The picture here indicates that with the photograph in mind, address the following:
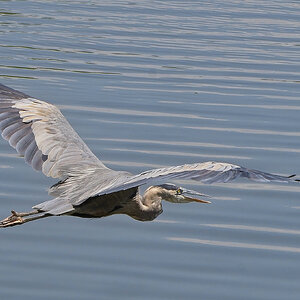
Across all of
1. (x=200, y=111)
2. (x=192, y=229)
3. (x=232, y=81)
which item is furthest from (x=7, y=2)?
(x=192, y=229)

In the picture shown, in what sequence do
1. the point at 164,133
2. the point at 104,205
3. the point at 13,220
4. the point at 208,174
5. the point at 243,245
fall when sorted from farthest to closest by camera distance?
the point at 164,133 < the point at 243,245 < the point at 104,205 < the point at 13,220 < the point at 208,174

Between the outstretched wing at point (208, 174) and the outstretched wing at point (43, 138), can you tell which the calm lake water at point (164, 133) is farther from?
the outstretched wing at point (208, 174)

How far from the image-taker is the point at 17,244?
734 centimetres

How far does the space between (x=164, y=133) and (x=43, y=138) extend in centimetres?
308

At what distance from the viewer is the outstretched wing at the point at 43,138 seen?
6.91 meters

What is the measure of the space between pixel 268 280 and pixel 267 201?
1.54 metres

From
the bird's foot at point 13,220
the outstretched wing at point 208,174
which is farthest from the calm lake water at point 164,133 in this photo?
the outstretched wing at point 208,174

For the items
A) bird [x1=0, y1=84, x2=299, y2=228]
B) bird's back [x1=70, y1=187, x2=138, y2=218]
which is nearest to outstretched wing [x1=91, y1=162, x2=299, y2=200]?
bird [x1=0, y1=84, x2=299, y2=228]

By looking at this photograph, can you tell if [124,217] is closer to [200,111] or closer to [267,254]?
[267,254]

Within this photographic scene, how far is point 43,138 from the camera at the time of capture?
7148 millimetres

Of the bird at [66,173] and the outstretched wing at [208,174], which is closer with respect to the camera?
the outstretched wing at [208,174]

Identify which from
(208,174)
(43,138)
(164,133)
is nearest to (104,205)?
(43,138)

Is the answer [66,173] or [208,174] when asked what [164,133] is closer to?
[66,173]

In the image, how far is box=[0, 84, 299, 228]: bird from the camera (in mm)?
6461
